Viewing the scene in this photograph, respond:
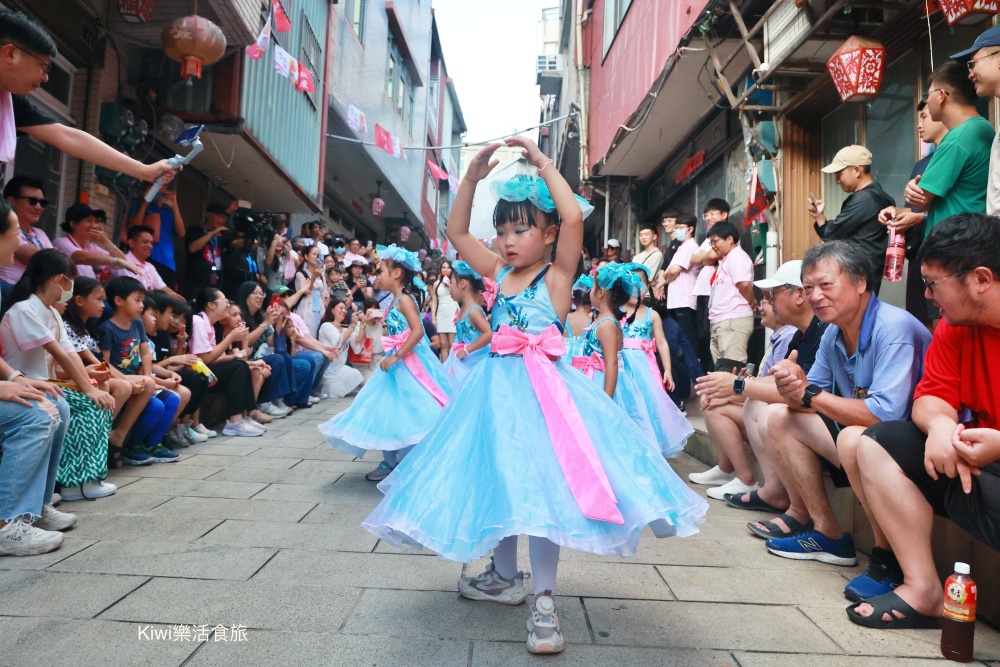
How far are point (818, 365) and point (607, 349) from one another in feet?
5.42

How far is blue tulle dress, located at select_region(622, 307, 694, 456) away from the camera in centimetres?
546

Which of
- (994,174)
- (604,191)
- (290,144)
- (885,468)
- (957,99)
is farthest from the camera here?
(604,191)

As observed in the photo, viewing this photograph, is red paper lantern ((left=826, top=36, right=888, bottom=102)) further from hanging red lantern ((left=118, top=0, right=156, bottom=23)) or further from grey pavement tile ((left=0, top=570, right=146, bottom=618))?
hanging red lantern ((left=118, top=0, right=156, bottom=23))

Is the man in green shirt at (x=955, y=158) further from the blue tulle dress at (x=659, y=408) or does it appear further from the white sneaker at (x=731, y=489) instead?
the blue tulle dress at (x=659, y=408)

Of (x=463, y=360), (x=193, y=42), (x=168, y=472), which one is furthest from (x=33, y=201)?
(x=463, y=360)

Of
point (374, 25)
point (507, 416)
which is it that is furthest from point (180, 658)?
point (374, 25)

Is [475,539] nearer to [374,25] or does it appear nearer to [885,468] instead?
[885,468]

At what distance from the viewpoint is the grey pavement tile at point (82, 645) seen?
1984mm

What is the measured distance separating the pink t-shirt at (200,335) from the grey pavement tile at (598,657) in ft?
16.6

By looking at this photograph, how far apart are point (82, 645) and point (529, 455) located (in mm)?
1501

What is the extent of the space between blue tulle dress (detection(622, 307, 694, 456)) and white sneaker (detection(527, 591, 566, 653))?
3.38m

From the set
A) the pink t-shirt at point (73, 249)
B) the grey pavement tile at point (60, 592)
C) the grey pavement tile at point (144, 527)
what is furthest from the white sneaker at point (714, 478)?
the pink t-shirt at point (73, 249)

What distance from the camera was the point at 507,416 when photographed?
2355 millimetres

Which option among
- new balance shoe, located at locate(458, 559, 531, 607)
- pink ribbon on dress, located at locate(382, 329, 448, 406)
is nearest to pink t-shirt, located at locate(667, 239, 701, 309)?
pink ribbon on dress, located at locate(382, 329, 448, 406)
